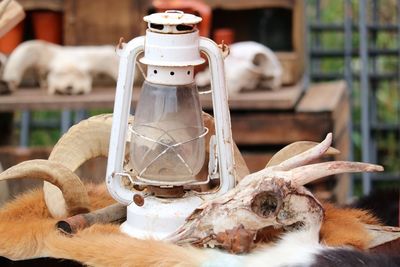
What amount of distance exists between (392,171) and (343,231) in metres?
3.73

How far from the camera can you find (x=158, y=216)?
7.41 feet

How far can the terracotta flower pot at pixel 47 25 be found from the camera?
4770 mm

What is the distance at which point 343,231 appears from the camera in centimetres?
230

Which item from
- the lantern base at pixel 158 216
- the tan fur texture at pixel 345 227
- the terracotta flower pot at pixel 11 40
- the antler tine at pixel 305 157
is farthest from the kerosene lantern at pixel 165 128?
the terracotta flower pot at pixel 11 40

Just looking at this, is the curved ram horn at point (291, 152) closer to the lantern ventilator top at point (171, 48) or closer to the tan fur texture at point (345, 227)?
the tan fur texture at point (345, 227)

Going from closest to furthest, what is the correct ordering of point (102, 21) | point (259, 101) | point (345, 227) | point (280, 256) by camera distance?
point (280, 256) < point (345, 227) < point (259, 101) < point (102, 21)

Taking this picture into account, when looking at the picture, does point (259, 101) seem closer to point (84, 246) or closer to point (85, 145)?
point (85, 145)

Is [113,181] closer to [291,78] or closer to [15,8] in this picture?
[15,8]

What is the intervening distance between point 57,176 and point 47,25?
2571 mm

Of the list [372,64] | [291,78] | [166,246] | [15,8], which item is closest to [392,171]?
[372,64]

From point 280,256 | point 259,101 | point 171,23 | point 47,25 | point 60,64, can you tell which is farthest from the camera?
point 47,25

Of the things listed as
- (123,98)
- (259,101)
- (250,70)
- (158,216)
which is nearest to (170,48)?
(123,98)

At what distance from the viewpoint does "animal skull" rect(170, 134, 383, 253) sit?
7.06 feet

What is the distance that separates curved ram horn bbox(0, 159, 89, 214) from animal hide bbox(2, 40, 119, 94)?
2.04m
